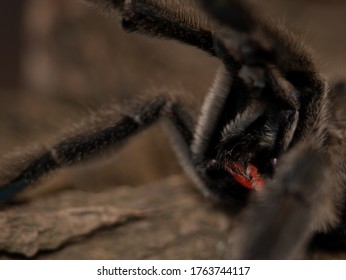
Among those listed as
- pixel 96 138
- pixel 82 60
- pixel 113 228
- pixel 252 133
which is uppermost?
pixel 252 133

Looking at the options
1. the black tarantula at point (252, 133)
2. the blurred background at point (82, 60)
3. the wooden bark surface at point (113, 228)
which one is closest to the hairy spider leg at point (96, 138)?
the black tarantula at point (252, 133)

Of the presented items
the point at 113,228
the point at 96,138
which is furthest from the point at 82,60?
the point at 113,228

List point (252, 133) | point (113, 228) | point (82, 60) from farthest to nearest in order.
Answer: point (82, 60), point (113, 228), point (252, 133)

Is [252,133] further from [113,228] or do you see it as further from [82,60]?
[82,60]

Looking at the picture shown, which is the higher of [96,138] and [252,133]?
[252,133]

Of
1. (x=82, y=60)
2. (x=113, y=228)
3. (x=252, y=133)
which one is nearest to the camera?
(x=252, y=133)

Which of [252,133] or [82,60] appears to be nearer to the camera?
[252,133]

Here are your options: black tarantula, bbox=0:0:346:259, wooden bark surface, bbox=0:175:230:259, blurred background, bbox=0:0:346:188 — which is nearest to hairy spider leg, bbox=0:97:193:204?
black tarantula, bbox=0:0:346:259

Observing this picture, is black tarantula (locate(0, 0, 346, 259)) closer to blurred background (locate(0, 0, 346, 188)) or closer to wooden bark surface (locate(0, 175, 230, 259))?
wooden bark surface (locate(0, 175, 230, 259))

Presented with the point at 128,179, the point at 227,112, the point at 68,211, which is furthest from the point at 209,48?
the point at 128,179
